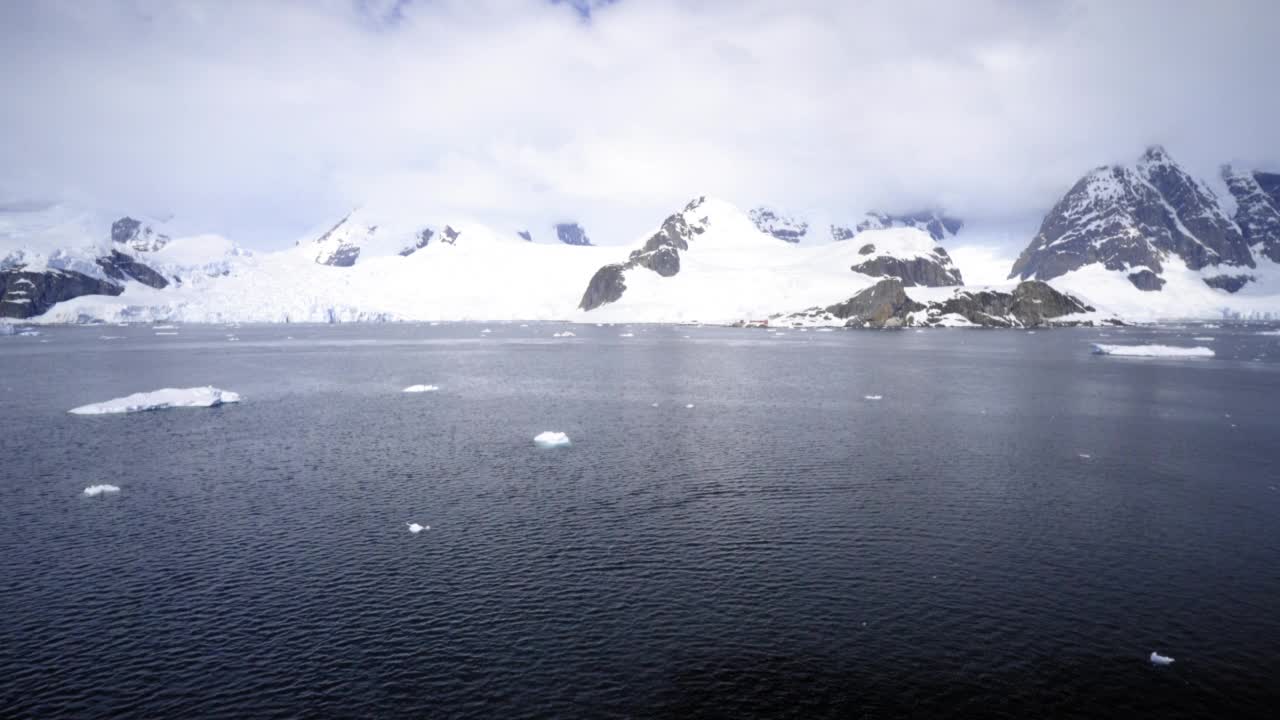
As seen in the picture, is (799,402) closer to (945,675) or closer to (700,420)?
(700,420)

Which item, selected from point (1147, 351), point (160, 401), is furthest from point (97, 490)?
point (1147, 351)

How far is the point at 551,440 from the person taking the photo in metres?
52.4

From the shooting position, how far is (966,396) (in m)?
77.9

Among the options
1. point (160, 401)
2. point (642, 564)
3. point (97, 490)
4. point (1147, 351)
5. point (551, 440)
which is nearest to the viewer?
point (642, 564)

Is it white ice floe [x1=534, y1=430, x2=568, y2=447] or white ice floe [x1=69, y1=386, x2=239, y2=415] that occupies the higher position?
white ice floe [x1=69, y1=386, x2=239, y2=415]

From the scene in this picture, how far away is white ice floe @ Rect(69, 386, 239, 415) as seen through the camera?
65.5m

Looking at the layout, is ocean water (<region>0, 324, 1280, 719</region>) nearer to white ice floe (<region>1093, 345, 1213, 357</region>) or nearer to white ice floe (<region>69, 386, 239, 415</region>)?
white ice floe (<region>69, 386, 239, 415</region>)

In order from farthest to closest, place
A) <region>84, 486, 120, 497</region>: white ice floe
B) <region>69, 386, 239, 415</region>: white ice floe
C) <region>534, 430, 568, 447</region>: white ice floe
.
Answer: <region>69, 386, 239, 415</region>: white ice floe → <region>534, 430, 568, 447</region>: white ice floe → <region>84, 486, 120, 497</region>: white ice floe

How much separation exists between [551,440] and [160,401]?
40380 millimetres

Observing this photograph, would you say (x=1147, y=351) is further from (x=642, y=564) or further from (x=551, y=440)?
(x=642, y=564)

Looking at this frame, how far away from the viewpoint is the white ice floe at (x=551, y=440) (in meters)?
52.4

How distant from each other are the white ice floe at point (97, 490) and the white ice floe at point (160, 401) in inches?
1160

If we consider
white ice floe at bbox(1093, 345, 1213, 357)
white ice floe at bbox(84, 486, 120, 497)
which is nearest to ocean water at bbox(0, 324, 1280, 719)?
white ice floe at bbox(84, 486, 120, 497)

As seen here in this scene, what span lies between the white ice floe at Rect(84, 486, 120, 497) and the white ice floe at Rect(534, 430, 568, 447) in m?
24.4
